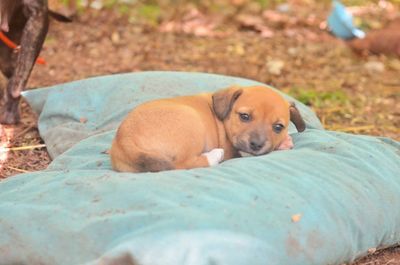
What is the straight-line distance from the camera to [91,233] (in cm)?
338

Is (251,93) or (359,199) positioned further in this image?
(251,93)

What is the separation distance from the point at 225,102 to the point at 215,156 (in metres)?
0.33

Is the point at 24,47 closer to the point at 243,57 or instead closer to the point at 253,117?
the point at 253,117

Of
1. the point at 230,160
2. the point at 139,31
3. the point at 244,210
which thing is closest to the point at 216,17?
the point at 139,31

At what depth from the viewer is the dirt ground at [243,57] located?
22.2 ft

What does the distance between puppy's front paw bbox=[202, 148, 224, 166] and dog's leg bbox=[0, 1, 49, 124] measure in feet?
7.32

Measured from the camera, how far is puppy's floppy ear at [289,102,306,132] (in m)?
4.54

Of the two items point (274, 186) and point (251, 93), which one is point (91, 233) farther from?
point (251, 93)

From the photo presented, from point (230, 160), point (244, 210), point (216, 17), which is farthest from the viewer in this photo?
point (216, 17)

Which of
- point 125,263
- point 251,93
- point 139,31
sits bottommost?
point 139,31

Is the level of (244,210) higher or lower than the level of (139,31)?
higher

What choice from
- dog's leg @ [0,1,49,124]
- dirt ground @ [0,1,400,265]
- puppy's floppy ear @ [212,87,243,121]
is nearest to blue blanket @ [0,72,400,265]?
puppy's floppy ear @ [212,87,243,121]

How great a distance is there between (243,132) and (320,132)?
0.76m

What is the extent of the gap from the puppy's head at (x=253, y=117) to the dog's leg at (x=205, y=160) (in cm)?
13
